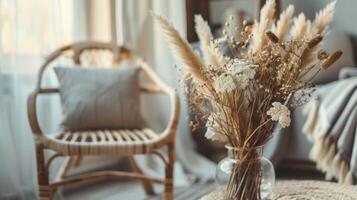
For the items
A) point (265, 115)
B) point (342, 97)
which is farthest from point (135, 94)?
point (265, 115)

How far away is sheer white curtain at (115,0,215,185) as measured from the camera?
2.55 m

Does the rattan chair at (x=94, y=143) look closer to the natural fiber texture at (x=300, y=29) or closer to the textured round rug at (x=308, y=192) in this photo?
the textured round rug at (x=308, y=192)

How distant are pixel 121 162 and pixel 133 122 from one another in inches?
28.1

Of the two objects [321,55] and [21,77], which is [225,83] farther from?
[21,77]

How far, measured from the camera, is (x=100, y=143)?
175cm

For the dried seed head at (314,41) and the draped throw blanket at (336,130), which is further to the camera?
the draped throw blanket at (336,130)

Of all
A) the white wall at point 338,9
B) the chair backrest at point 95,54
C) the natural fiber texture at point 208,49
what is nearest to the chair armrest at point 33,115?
the chair backrest at point 95,54

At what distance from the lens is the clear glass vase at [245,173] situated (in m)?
1.12

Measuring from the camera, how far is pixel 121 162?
2.69 meters

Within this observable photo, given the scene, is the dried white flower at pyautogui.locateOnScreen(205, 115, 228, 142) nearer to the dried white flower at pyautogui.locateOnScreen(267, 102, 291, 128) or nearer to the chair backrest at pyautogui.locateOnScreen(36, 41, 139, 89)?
the dried white flower at pyautogui.locateOnScreen(267, 102, 291, 128)

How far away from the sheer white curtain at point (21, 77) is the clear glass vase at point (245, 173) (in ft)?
3.75

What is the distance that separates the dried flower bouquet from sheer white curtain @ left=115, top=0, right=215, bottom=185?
1402mm

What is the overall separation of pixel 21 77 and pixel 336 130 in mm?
1419

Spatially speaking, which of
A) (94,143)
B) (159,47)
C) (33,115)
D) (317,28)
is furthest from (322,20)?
(159,47)
